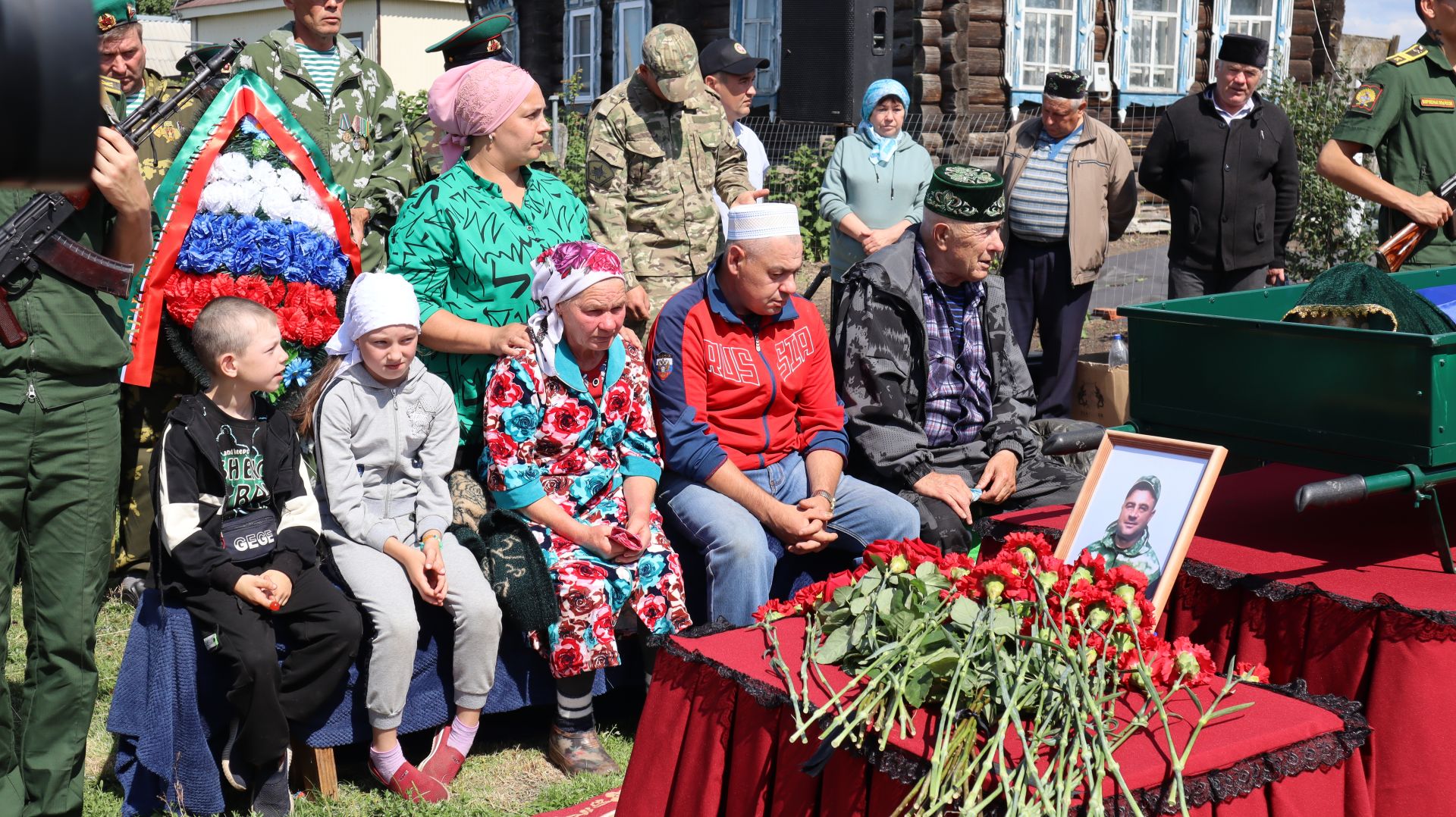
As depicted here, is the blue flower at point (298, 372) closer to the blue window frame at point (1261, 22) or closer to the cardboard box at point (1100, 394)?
the cardboard box at point (1100, 394)

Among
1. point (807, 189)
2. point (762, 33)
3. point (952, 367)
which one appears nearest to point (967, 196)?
point (952, 367)

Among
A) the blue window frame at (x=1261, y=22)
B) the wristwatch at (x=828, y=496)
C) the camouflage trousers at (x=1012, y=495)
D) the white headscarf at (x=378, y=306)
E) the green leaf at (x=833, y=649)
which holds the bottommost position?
the camouflage trousers at (x=1012, y=495)

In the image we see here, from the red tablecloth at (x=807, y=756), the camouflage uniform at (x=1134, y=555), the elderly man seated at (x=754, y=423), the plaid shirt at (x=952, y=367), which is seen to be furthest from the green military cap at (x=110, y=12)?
the camouflage uniform at (x=1134, y=555)

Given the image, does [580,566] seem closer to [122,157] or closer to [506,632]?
[506,632]

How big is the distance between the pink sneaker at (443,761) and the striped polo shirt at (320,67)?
2.35 meters

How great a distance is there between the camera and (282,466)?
3.50 m

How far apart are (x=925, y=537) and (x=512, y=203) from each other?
5.51ft

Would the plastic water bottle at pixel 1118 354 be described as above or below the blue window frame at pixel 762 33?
below

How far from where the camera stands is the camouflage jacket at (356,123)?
459 cm

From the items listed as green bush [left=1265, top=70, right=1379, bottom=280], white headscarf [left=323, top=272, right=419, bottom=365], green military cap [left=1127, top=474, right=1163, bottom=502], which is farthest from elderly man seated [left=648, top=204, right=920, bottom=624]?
green bush [left=1265, top=70, right=1379, bottom=280]

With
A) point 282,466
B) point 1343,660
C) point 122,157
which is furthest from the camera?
point 282,466

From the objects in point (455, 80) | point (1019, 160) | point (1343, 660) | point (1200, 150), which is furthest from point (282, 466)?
point (1200, 150)

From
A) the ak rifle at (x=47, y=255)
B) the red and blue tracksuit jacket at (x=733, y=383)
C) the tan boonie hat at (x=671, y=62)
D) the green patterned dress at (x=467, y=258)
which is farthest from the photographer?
the tan boonie hat at (x=671, y=62)

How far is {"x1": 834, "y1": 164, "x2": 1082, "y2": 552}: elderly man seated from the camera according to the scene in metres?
4.16
